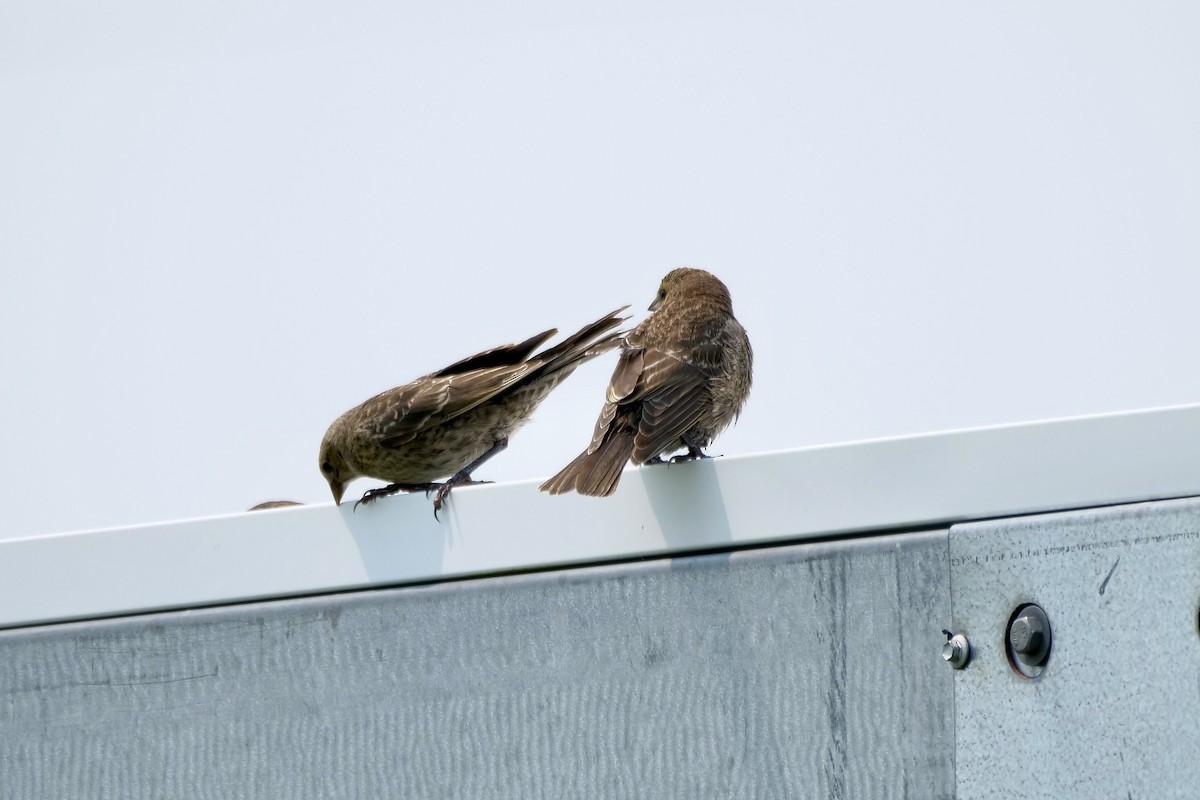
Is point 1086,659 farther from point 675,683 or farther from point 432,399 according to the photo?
point 432,399

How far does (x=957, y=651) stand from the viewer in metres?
2.45

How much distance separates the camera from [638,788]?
2865mm

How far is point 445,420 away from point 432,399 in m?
0.10

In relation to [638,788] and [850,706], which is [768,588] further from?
[638,788]

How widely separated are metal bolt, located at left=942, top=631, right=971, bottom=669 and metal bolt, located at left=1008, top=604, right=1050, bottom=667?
77 mm

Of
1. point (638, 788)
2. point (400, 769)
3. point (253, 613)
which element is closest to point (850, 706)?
point (638, 788)

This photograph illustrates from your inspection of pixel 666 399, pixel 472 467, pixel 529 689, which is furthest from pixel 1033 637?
pixel 472 467

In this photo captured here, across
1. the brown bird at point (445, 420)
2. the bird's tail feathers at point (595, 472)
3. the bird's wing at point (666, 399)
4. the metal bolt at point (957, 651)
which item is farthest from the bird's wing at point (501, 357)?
the metal bolt at point (957, 651)

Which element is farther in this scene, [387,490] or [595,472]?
[387,490]

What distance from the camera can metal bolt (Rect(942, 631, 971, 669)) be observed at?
245 cm

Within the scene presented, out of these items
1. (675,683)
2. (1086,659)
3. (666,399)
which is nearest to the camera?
(1086,659)

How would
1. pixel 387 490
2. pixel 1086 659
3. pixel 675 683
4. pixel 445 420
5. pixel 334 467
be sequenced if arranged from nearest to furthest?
pixel 1086 659 < pixel 675 683 < pixel 387 490 < pixel 445 420 < pixel 334 467

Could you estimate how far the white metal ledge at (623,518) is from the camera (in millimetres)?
2451

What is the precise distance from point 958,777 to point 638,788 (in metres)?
0.67
